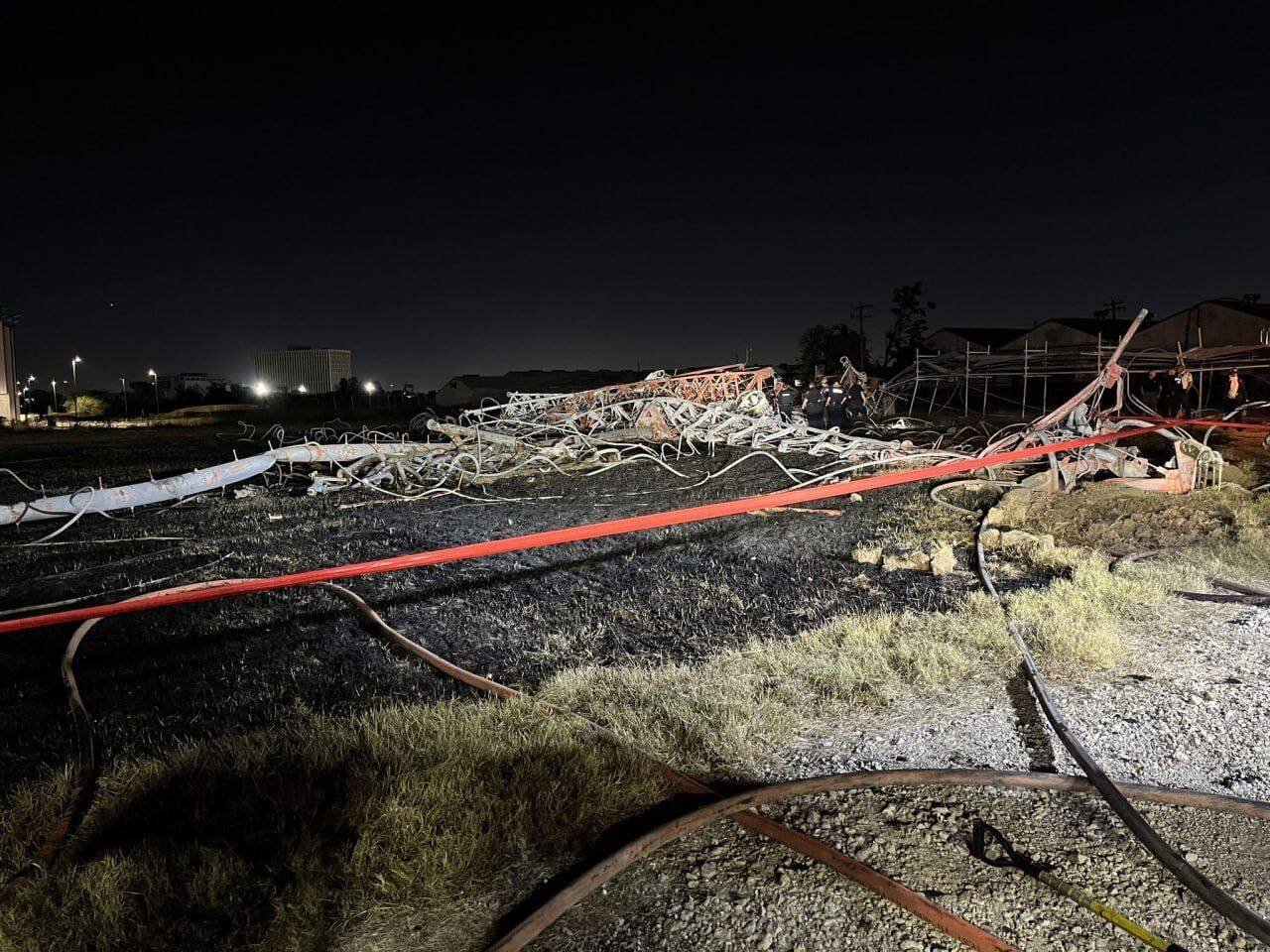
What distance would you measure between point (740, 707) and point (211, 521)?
7.42 metres

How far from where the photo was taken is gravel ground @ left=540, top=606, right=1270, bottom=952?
6.26 ft

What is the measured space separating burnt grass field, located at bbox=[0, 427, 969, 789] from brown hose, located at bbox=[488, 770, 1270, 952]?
1610mm

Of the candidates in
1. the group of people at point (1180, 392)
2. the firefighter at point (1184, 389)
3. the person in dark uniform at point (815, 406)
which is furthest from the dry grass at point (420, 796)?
the group of people at point (1180, 392)

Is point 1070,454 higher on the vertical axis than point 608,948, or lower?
higher

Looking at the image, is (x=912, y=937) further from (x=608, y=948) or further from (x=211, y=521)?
(x=211, y=521)

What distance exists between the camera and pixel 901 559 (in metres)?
5.96

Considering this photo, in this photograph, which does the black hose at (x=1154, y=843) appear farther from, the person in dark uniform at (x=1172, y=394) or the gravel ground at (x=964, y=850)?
the person in dark uniform at (x=1172, y=394)

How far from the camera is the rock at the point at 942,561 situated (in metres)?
5.62

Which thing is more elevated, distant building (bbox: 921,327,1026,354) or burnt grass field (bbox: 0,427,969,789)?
distant building (bbox: 921,327,1026,354)

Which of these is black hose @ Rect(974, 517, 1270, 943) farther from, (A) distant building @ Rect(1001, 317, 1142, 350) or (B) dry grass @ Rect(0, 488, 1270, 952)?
(A) distant building @ Rect(1001, 317, 1142, 350)

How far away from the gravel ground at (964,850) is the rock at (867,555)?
2.79 meters

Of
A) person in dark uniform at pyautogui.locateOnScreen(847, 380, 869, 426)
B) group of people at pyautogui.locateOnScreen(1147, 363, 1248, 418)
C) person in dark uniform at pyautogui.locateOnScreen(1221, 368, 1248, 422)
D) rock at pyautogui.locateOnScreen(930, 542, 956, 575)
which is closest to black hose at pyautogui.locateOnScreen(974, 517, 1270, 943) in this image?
rock at pyautogui.locateOnScreen(930, 542, 956, 575)

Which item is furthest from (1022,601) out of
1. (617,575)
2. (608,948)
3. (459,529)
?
(459,529)

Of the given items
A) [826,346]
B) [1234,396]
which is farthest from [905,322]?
[1234,396]
